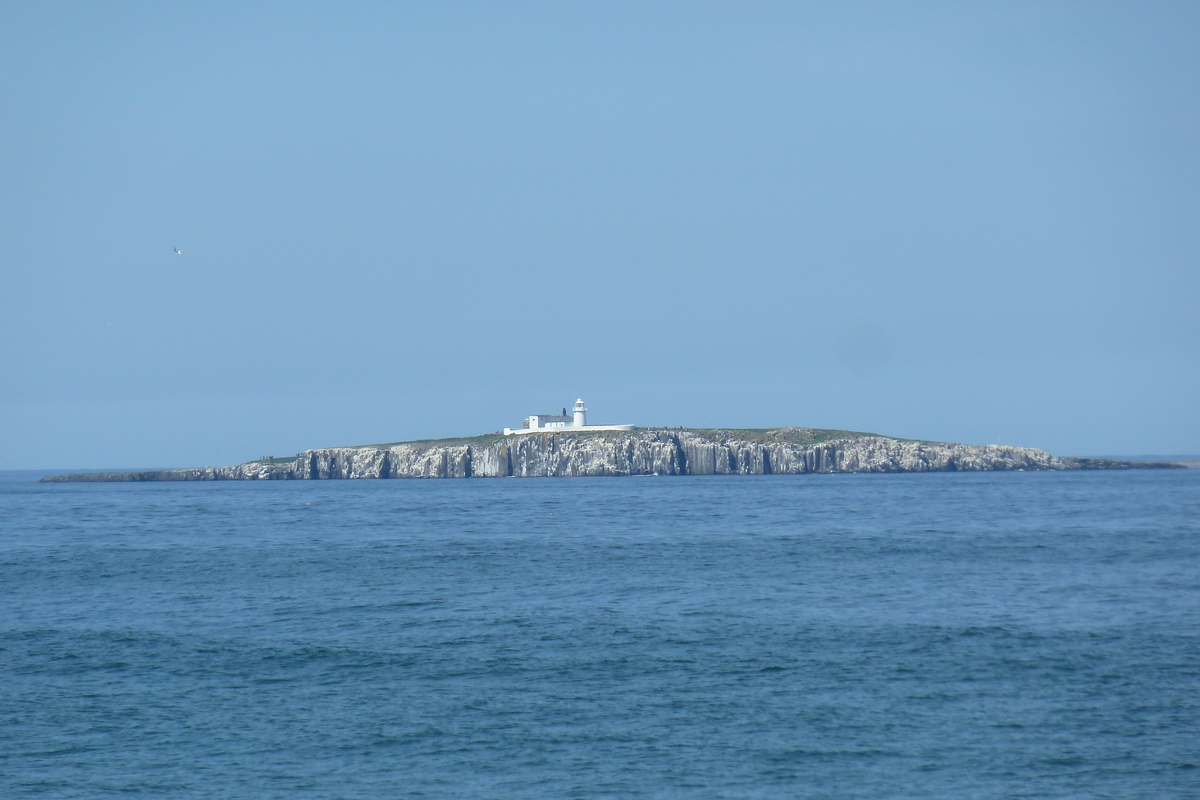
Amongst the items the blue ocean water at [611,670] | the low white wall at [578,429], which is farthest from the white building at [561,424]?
the blue ocean water at [611,670]

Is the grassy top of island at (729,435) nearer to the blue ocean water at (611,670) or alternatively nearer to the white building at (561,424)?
the white building at (561,424)

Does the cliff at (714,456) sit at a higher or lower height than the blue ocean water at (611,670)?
higher

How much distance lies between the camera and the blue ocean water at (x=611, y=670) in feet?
55.6

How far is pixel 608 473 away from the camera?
156250 mm

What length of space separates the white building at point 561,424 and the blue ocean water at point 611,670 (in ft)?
388

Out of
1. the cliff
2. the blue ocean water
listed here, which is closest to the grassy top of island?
the cliff

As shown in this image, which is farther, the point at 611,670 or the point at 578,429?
the point at 578,429

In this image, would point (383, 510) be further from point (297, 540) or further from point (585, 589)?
point (585, 589)

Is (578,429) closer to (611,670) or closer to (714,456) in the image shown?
(714,456)

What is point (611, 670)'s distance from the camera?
2317 centimetres

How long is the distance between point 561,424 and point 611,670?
152m

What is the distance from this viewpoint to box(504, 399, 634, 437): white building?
16825 centimetres

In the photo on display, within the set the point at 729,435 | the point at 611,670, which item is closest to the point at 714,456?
the point at 729,435

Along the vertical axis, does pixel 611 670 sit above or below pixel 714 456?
below
